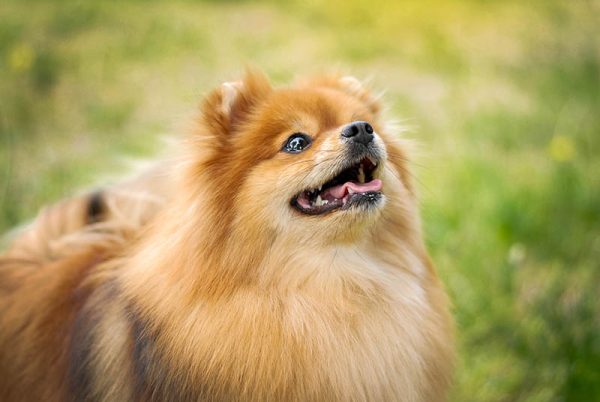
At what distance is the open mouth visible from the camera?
2260mm

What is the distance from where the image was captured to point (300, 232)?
2.25 meters

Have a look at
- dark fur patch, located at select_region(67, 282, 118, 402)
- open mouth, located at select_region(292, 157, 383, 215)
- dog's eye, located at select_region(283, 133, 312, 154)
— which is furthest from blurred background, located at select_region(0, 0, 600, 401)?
dark fur patch, located at select_region(67, 282, 118, 402)

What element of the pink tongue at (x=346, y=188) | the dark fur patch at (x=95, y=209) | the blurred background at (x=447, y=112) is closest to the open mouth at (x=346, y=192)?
the pink tongue at (x=346, y=188)

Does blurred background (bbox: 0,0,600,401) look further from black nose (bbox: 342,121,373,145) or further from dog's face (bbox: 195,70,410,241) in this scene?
black nose (bbox: 342,121,373,145)

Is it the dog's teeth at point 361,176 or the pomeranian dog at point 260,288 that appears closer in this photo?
the pomeranian dog at point 260,288

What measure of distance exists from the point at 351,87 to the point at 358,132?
18.3 inches

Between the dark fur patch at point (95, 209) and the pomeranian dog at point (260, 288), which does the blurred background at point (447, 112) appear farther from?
the dark fur patch at point (95, 209)

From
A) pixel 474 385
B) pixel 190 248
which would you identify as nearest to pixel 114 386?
pixel 190 248

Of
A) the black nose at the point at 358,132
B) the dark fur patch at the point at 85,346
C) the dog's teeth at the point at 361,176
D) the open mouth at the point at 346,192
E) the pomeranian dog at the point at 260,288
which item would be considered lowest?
the dark fur patch at the point at 85,346

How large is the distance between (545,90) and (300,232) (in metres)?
4.02

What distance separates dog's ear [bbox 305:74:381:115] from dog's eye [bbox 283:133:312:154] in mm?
384

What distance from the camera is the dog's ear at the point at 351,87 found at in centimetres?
268

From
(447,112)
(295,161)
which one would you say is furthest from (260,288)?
(447,112)

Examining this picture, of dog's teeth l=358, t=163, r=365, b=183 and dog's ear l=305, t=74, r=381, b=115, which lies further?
dog's ear l=305, t=74, r=381, b=115
